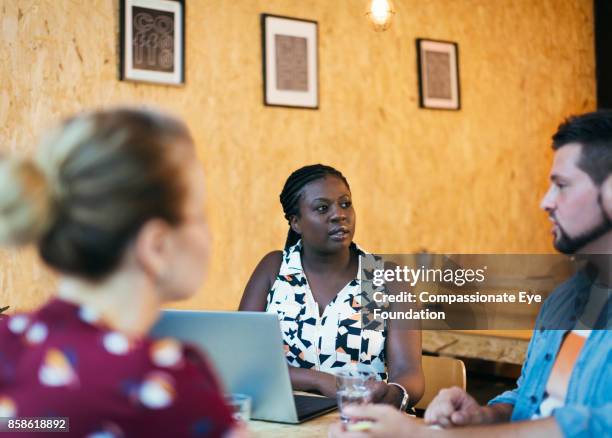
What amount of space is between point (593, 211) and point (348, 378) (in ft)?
2.02

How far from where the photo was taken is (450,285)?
4418 mm

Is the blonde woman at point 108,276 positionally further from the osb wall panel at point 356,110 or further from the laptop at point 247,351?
the osb wall panel at point 356,110

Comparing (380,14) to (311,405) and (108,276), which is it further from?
(108,276)

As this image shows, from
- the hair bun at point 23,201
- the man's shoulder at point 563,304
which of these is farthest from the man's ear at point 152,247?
the man's shoulder at point 563,304

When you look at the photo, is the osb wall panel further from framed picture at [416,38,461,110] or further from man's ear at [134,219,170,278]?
man's ear at [134,219,170,278]

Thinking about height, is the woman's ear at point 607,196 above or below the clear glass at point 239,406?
above

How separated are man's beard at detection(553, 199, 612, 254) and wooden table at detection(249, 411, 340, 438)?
2.13 ft

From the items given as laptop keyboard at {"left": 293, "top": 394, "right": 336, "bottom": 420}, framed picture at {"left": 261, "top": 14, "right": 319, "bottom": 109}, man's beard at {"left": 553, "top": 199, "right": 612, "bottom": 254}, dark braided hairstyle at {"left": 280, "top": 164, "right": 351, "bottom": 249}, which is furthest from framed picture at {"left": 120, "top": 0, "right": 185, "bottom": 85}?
man's beard at {"left": 553, "top": 199, "right": 612, "bottom": 254}

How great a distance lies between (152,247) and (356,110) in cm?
394

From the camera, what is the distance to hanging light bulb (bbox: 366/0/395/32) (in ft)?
14.2

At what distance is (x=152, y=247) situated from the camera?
90 centimetres

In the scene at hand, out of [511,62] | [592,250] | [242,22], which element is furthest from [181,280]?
[511,62]

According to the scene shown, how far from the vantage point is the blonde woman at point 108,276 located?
811mm

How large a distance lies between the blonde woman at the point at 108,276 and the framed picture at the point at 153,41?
3.09 m
